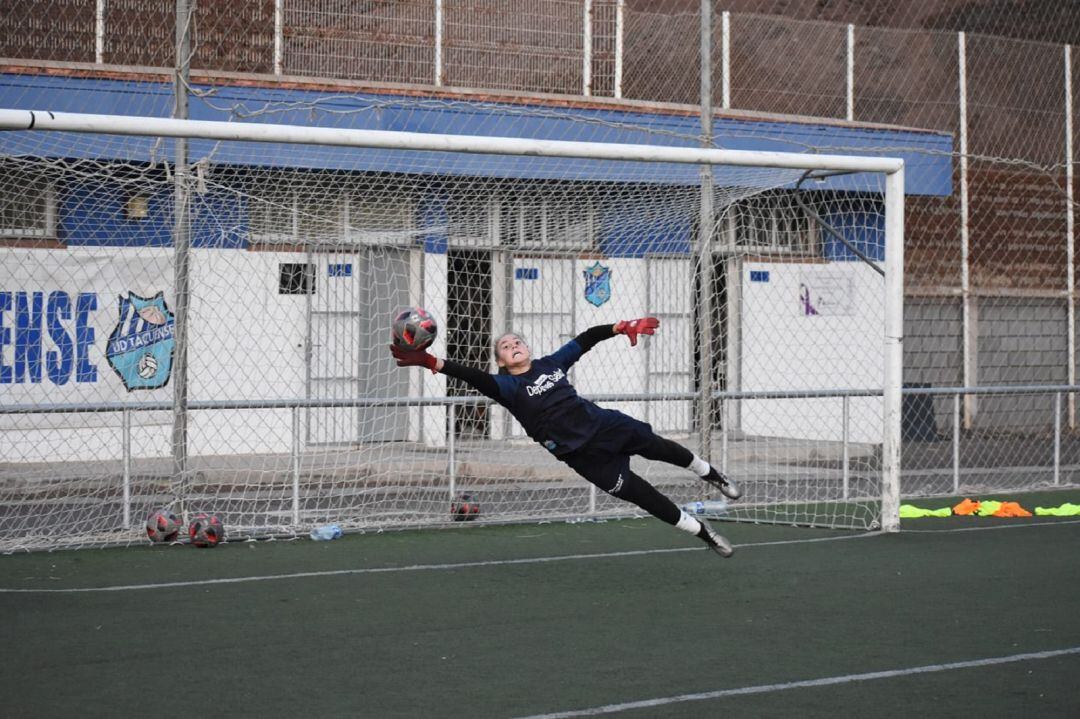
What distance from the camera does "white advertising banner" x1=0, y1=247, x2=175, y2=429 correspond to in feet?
50.7

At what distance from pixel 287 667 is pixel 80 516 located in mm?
6367

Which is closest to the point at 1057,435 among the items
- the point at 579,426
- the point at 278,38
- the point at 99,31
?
the point at 579,426

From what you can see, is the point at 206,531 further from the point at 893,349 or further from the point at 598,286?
the point at 598,286

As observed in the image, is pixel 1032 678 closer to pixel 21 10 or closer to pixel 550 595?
pixel 550 595

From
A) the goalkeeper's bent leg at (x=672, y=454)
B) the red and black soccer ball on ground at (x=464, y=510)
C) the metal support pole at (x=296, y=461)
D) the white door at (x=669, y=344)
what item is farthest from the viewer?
the white door at (x=669, y=344)

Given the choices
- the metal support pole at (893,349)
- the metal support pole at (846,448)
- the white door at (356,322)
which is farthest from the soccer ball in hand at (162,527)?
the metal support pole at (846,448)

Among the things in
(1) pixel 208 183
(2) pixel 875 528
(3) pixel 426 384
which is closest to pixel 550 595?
(2) pixel 875 528

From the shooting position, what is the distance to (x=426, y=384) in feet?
57.2

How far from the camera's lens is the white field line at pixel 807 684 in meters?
5.91

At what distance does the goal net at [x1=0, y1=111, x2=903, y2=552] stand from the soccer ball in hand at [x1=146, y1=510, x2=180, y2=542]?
0.32m

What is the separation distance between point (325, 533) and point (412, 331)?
10.5ft

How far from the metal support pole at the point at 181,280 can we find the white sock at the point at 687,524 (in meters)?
4.40

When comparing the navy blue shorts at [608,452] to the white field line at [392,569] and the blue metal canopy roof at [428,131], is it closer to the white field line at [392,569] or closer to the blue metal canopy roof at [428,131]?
the white field line at [392,569]

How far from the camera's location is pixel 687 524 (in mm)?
9148
